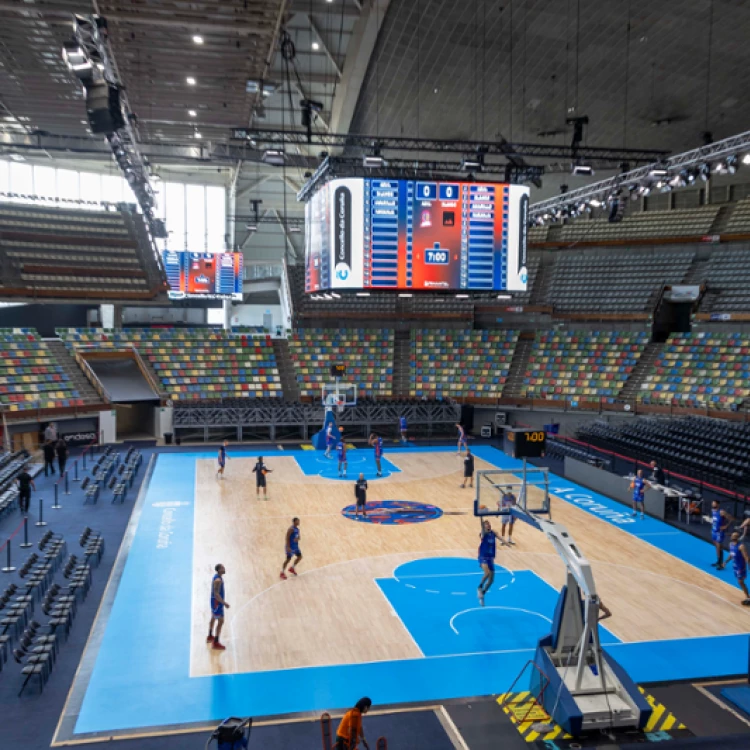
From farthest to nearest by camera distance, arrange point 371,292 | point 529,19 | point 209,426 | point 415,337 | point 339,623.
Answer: point 415,337 → point 209,426 → point 529,19 → point 371,292 → point 339,623

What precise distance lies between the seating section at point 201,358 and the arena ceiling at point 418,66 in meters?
10.7

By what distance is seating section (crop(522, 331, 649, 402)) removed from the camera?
34000 mm

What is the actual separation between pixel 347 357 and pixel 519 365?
340 inches

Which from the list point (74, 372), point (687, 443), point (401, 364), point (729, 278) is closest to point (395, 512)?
point (687, 443)

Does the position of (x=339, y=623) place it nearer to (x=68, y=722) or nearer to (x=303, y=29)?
(x=68, y=722)

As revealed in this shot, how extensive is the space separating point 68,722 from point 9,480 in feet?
46.9

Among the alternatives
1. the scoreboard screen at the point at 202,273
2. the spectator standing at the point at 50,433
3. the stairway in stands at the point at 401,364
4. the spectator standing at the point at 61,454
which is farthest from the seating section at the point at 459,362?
the spectator standing at the point at 61,454

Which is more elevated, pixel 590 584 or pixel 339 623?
pixel 590 584

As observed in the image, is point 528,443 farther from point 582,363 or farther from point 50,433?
point 582,363

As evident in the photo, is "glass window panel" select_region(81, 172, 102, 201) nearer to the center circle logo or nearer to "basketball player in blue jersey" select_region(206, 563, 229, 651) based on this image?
the center circle logo

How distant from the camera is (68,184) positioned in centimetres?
4628

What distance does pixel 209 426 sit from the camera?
3212 centimetres

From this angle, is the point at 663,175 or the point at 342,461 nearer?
the point at 663,175

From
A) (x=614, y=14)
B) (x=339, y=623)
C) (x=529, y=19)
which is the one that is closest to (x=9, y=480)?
(x=339, y=623)
